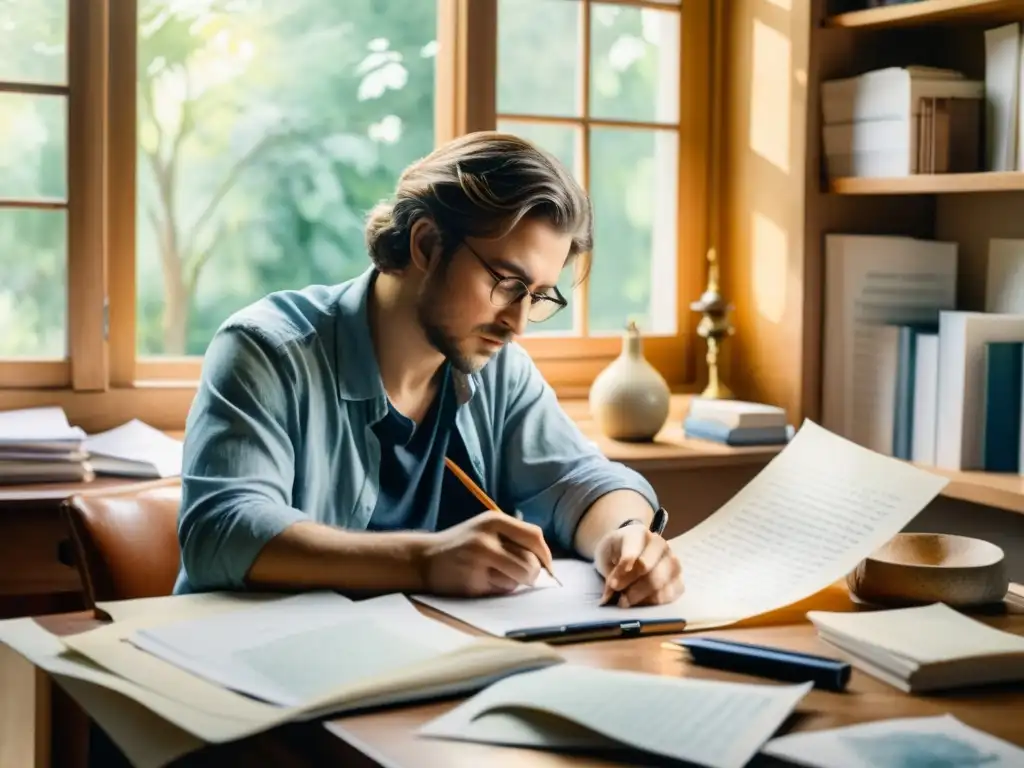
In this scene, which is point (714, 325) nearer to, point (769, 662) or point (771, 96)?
point (771, 96)

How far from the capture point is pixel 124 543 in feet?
5.81

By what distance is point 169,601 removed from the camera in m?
1.49

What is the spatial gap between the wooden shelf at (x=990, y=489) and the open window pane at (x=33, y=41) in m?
1.88

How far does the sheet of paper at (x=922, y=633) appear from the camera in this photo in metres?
1.30

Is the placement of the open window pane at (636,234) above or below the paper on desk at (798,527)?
above

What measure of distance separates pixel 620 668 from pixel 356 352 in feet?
2.50

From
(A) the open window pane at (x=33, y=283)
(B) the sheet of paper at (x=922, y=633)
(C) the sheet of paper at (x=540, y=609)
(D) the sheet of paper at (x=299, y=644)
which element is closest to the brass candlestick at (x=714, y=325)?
(A) the open window pane at (x=33, y=283)

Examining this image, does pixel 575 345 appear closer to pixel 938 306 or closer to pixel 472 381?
pixel 938 306

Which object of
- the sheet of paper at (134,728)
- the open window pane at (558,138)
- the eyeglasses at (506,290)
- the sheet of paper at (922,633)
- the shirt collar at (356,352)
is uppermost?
the open window pane at (558,138)

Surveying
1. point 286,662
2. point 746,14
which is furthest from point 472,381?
point 746,14

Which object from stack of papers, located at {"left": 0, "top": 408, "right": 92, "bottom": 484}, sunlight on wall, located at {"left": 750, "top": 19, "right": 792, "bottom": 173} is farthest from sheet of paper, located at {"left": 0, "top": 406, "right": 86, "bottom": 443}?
sunlight on wall, located at {"left": 750, "top": 19, "right": 792, "bottom": 173}

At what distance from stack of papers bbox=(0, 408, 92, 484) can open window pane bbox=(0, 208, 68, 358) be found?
37 centimetres

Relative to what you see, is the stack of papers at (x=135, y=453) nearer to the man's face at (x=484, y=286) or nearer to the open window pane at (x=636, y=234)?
the man's face at (x=484, y=286)

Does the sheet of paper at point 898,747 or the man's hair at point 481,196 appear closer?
the sheet of paper at point 898,747
